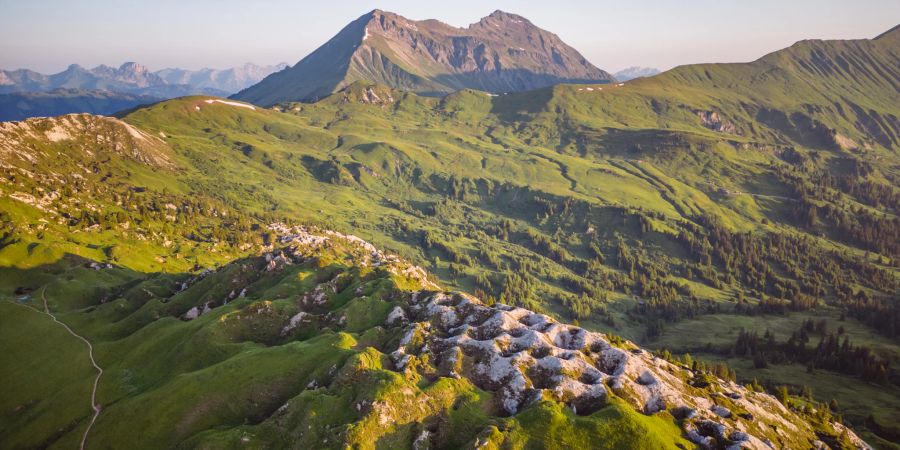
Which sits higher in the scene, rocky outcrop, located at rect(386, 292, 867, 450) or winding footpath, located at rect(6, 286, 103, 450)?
rocky outcrop, located at rect(386, 292, 867, 450)

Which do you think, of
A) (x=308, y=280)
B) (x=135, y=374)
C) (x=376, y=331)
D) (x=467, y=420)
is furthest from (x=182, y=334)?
(x=467, y=420)

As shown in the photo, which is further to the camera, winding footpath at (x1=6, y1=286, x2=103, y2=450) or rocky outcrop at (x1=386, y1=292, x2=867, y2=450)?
winding footpath at (x1=6, y1=286, x2=103, y2=450)

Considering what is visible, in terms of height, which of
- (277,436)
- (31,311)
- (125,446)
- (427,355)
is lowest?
(31,311)

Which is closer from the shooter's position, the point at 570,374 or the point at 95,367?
the point at 570,374

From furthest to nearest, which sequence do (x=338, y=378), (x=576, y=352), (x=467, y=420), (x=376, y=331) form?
(x=376, y=331), (x=576, y=352), (x=338, y=378), (x=467, y=420)

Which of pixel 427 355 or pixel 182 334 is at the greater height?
pixel 427 355

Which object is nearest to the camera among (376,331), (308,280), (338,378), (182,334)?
(338,378)

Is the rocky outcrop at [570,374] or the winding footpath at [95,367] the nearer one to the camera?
the rocky outcrop at [570,374]

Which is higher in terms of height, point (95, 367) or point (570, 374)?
point (570, 374)

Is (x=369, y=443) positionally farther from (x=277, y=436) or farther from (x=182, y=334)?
(x=182, y=334)

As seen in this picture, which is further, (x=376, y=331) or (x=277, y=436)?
(x=376, y=331)

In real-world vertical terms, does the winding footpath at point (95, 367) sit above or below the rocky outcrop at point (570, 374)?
below
